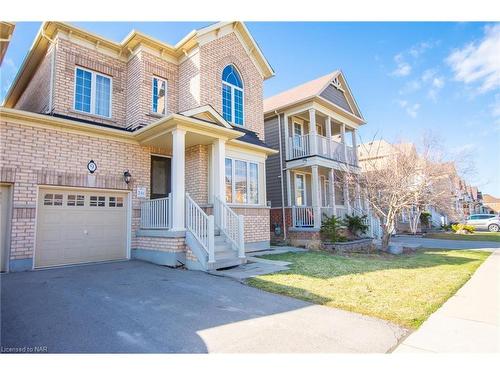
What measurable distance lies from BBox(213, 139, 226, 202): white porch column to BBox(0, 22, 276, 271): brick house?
0.03 meters

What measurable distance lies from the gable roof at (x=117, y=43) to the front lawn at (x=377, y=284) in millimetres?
8030

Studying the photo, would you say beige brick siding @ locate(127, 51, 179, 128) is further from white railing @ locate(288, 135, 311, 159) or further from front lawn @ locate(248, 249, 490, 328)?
white railing @ locate(288, 135, 311, 159)

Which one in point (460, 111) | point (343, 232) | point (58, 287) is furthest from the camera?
point (343, 232)

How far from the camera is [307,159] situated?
13828 millimetres

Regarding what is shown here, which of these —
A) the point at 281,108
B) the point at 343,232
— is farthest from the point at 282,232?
the point at 281,108

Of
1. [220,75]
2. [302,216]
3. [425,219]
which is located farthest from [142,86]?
[425,219]

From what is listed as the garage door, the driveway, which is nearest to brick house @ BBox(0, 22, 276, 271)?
the garage door

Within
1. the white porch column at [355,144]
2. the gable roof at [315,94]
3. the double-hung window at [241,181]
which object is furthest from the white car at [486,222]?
the double-hung window at [241,181]

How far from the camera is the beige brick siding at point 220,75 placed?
1050 cm

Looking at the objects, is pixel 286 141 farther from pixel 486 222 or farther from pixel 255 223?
pixel 486 222

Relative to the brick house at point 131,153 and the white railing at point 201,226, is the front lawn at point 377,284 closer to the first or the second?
the white railing at point 201,226
